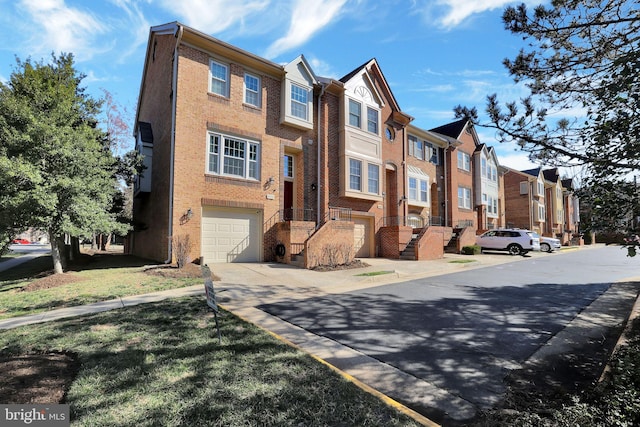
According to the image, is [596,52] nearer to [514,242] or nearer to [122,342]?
[122,342]

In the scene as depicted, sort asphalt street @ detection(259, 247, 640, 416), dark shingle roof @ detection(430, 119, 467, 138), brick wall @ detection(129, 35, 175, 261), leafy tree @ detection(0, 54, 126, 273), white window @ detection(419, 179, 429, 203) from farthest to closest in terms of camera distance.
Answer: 1. dark shingle roof @ detection(430, 119, 467, 138)
2. white window @ detection(419, 179, 429, 203)
3. brick wall @ detection(129, 35, 175, 261)
4. leafy tree @ detection(0, 54, 126, 273)
5. asphalt street @ detection(259, 247, 640, 416)

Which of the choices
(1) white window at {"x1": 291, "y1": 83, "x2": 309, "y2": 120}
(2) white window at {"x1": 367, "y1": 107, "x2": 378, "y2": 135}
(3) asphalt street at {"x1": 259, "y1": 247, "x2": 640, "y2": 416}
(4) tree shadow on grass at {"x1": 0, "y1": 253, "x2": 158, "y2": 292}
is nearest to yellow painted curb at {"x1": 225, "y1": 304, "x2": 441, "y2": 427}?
(3) asphalt street at {"x1": 259, "y1": 247, "x2": 640, "y2": 416}

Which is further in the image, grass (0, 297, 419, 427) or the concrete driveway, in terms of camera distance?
the concrete driveway

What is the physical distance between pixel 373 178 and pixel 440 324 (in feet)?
45.6

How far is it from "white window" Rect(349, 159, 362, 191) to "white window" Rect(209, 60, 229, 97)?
24.4ft

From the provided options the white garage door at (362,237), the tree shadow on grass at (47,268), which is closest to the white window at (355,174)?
the white garage door at (362,237)

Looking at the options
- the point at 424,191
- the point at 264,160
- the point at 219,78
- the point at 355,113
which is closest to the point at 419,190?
the point at 424,191

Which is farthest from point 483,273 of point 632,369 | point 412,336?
point 632,369

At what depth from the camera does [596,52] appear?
488cm

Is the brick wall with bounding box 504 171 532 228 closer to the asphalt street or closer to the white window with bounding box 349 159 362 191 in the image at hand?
the white window with bounding box 349 159 362 191

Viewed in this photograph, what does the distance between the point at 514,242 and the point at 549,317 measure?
1900 centimetres

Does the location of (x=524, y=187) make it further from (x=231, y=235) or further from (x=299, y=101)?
(x=231, y=235)

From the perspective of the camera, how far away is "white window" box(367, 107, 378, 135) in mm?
19302

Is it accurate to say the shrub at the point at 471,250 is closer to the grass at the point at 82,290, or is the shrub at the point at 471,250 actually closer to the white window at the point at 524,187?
the grass at the point at 82,290
